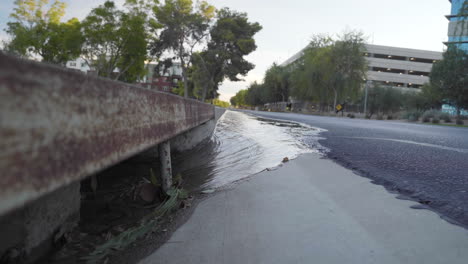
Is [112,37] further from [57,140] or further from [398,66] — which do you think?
[398,66]

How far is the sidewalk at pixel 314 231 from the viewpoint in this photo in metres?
1.07

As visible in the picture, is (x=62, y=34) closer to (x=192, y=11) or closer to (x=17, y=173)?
(x=192, y=11)

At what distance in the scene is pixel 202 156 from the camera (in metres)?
3.83

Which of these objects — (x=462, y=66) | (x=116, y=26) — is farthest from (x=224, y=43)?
(x=462, y=66)

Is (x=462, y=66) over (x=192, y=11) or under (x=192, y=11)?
under

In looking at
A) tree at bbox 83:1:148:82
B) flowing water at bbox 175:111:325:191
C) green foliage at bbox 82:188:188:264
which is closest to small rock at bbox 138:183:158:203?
green foliage at bbox 82:188:188:264

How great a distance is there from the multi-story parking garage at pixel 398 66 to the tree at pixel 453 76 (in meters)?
36.1

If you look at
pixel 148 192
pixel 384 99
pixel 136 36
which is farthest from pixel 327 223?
pixel 384 99

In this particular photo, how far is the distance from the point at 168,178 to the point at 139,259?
0.83 m

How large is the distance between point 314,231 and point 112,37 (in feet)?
101

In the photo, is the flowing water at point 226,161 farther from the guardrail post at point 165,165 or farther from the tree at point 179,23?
the tree at point 179,23

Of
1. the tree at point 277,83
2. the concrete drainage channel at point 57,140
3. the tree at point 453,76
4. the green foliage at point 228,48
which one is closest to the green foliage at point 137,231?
the concrete drainage channel at point 57,140

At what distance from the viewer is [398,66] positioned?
228ft

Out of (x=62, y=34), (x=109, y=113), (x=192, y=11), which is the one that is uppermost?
(x=192, y=11)
